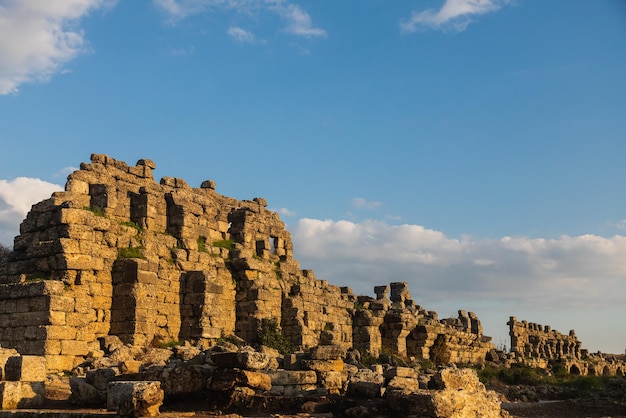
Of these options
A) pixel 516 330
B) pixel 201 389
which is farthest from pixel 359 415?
pixel 516 330

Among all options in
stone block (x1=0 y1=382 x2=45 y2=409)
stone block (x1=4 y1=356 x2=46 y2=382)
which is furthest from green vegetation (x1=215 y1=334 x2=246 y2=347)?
stone block (x1=0 y1=382 x2=45 y2=409)

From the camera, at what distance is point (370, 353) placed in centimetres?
2784

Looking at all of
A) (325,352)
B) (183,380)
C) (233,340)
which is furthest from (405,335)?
(183,380)

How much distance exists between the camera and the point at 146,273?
19562 mm

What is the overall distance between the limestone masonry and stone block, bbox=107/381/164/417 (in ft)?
23.2

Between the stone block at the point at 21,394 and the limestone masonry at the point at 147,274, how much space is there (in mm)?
4874

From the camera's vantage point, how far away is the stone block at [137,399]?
10109mm

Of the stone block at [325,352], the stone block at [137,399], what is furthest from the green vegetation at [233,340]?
the stone block at [137,399]

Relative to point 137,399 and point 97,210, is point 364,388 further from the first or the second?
point 97,210

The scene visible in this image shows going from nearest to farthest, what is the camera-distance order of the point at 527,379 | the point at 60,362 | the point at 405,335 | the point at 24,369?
the point at 24,369
the point at 60,362
the point at 527,379
the point at 405,335

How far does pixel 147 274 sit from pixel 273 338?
15.8 ft

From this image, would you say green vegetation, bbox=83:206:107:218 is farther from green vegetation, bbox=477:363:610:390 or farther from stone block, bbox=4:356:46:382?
green vegetation, bbox=477:363:610:390

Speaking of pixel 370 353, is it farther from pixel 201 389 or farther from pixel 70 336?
pixel 201 389

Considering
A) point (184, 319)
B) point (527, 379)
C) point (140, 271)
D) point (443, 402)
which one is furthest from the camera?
point (527, 379)
